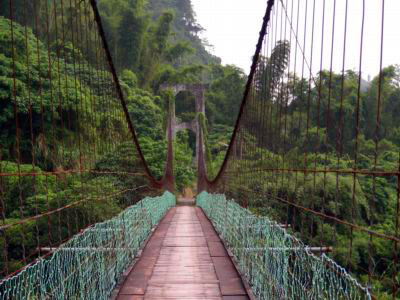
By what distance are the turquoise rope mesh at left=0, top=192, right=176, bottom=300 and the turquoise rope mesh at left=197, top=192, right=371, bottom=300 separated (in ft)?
2.16

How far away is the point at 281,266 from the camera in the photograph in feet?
4.50

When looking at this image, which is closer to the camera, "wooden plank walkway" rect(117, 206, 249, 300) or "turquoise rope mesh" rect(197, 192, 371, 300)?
"turquoise rope mesh" rect(197, 192, 371, 300)

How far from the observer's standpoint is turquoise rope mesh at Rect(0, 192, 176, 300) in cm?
101

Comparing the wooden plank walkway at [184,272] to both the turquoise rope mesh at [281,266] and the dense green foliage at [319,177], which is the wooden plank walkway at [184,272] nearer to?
the turquoise rope mesh at [281,266]

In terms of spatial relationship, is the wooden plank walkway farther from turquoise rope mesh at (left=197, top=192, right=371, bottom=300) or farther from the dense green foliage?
the dense green foliage

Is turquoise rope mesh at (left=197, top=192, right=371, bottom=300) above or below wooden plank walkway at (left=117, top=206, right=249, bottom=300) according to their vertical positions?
above

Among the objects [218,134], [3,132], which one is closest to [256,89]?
[3,132]

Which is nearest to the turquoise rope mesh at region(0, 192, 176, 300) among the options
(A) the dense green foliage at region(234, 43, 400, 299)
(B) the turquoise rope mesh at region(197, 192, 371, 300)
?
(B) the turquoise rope mesh at region(197, 192, 371, 300)

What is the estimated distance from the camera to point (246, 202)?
2850 millimetres

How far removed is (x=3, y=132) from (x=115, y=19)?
34.7 feet

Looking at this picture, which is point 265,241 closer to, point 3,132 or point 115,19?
point 3,132

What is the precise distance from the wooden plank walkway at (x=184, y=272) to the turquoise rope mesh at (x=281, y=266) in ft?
0.43

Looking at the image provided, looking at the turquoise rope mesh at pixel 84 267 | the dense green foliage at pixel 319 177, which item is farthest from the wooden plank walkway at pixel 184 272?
the dense green foliage at pixel 319 177

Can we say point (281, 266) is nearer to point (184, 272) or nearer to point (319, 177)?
point (184, 272)
